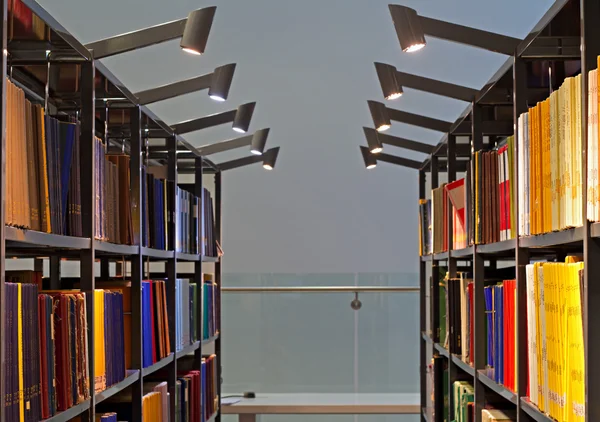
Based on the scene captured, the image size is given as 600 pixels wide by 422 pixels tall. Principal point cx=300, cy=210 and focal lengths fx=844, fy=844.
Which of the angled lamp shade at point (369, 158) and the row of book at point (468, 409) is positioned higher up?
the angled lamp shade at point (369, 158)

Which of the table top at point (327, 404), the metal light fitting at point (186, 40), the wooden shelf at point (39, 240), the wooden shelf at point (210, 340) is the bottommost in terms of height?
the table top at point (327, 404)

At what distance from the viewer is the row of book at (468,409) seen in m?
2.92

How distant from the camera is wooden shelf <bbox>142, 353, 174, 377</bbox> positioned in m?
3.29

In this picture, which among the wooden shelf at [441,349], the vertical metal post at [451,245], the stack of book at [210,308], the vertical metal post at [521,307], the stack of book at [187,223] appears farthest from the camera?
the stack of book at [210,308]

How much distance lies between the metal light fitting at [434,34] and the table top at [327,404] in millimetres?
3776

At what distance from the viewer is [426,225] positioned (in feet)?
16.7

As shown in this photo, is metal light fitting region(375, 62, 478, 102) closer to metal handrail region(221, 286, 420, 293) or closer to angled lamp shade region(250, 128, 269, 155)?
angled lamp shade region(250, 128, 269, 155)

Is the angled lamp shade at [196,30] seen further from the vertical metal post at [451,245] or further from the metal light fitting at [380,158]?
the metal light fitting at [380,158]

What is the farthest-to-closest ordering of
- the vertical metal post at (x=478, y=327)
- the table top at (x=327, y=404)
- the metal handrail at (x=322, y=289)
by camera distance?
the metal handrail at (x=322, y=289)
the table top at (x=327, y=404)
the vertical metal post at (x=478, y=327)

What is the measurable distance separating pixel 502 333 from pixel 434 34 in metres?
0.99

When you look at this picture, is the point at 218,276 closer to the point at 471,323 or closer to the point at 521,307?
the point at 471,323

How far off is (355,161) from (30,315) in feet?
16.9

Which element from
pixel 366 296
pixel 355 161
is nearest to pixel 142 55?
pixel 355 161

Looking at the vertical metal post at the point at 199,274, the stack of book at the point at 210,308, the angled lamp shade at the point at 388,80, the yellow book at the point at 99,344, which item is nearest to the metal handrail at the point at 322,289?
the stack of book at the point at 210,308
